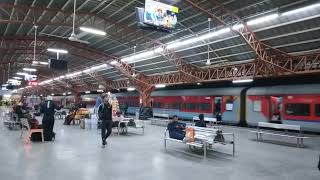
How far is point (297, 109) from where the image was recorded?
16.9 m

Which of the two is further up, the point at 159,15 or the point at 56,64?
the point at 56,64

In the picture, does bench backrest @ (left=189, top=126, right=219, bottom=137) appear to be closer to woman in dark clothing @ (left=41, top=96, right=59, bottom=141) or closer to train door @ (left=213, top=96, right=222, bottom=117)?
woman in dark clothing @ (left=41, top=96, right=59, bottom=141)

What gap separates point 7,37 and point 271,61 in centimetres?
1877

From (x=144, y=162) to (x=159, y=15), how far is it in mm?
4467

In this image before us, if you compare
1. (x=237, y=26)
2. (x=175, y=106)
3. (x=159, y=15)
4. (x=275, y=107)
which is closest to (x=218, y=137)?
(x=159, y=15)

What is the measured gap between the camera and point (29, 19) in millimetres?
19484

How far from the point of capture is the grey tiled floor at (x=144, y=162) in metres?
6.46

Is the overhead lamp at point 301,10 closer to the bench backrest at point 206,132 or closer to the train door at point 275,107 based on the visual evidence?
the train door at point 275,107

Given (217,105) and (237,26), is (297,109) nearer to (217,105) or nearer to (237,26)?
(237,26)

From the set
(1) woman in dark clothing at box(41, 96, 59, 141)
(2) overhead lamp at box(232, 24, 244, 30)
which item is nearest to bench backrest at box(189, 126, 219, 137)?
(1) woman in dark clothing at box(41, 96, 59, 141)

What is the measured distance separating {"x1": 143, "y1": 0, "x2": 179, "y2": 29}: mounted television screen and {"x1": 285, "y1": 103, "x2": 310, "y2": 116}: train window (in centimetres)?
1076

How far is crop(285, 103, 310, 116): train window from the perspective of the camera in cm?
1638

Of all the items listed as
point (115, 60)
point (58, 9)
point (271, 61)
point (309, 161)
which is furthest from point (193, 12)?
point (115, 60)

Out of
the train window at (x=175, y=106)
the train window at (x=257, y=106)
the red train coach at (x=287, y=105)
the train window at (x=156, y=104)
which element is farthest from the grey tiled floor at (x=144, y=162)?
the train window at (x=156, y=104)
